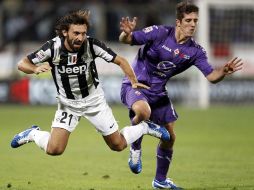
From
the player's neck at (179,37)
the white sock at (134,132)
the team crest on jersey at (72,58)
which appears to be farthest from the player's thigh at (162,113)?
the team crest on jersey at (72,58)

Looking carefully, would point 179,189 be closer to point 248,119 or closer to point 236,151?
point 236,151

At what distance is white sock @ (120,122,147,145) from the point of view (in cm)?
862

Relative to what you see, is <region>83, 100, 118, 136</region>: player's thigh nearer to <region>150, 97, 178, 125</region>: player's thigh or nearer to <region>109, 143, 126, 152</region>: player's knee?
<region>109, 143, 126, 152</region>: player's knee

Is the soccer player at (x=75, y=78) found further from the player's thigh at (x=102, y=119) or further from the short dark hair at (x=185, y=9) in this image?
the short dark hair at (x=185, y=9)

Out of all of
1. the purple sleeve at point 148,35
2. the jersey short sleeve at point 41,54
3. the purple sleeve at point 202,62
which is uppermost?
the jersey short sleeve at point 41,54

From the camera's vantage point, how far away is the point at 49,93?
70.7 feet

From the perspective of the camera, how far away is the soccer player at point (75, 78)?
811 cm

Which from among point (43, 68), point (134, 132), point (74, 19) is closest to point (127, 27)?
point (74, 19)

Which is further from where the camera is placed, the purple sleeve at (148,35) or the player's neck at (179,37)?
the player's neck at (179,37)

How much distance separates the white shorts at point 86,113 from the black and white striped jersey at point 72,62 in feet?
0.27

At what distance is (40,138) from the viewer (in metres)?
8.51

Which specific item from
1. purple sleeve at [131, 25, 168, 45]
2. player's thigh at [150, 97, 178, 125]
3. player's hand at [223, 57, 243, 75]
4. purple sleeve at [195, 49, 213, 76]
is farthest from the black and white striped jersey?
player's hand at [223, 57, 243, 75]

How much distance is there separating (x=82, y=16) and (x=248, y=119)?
10849 mm

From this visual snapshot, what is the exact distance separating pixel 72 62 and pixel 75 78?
200 mm
